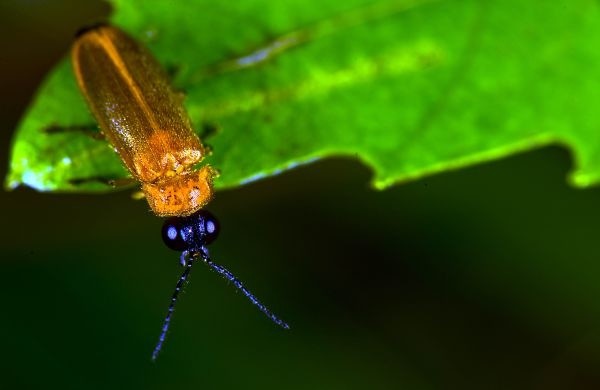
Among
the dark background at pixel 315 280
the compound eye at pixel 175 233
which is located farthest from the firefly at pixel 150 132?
the dark background at pixel 315 280

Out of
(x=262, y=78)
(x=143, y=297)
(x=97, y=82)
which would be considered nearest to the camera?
(x=262, y=78)

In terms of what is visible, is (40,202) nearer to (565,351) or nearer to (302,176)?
(302,176)

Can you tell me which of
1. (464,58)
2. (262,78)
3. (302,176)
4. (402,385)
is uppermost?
(302,176)

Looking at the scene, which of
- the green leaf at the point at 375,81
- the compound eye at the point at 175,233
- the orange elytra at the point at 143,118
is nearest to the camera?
the green leaf at the point at 375,81

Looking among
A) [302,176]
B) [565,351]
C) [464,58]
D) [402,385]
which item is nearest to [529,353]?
[565,351]

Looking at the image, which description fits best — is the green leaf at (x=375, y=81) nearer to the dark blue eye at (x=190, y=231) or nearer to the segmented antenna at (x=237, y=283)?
the dark blue eye at (x=190, y=231)

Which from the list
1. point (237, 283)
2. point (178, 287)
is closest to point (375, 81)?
point (237, 283)

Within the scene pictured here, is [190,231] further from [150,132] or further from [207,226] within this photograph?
[150,132]
